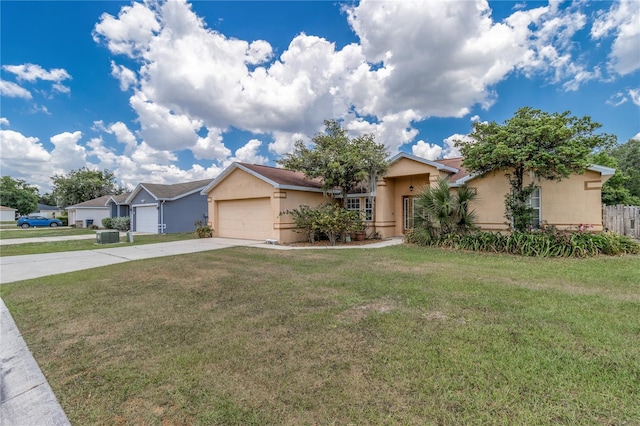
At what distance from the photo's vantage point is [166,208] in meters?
23.0

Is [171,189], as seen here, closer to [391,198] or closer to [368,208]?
[368,208]

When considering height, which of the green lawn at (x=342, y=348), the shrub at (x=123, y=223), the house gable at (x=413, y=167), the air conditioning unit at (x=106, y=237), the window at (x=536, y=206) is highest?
the house gable at (x=413, y=167)

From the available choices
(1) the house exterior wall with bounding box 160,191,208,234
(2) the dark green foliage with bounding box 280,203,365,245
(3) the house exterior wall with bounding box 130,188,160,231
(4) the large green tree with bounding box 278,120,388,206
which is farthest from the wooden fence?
(3) the house exterior wall with bounding box 130,188,160,231

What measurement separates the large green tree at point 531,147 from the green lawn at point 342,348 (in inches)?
173

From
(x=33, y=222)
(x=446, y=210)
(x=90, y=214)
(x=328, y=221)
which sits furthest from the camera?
(x=33, y=222)

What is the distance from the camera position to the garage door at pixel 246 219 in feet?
50.8

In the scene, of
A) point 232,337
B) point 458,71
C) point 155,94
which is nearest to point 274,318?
point 232,337

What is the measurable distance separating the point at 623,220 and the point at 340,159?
12508mm

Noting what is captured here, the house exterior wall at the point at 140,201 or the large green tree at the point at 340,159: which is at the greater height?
the large green tree at the point at 340,159

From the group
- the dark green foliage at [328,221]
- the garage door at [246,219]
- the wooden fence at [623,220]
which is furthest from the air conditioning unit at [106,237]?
the wooden fence at [623,220]

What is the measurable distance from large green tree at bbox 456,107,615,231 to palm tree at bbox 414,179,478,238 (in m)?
1.17

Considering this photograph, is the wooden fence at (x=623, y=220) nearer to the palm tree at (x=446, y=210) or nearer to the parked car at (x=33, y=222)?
the palm tree at (x=446, y=210)

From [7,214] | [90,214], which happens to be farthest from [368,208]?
[7,214]

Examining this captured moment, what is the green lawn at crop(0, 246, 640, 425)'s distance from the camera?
2402 millimetres
